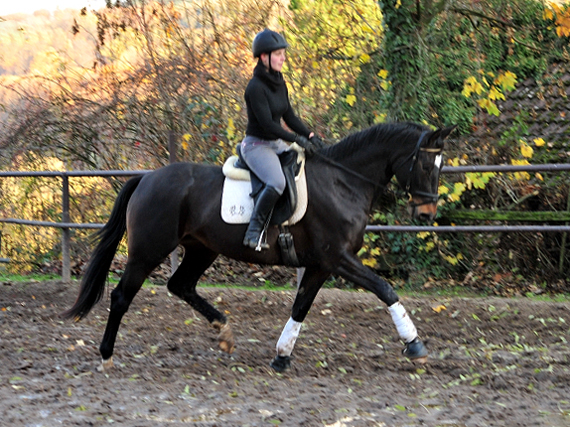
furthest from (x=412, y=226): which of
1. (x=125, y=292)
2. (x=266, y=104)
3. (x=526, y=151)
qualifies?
(x=125, y=292)

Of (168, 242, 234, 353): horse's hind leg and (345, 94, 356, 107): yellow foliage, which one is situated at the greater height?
(345, 94, 356, 107): yellow foliage

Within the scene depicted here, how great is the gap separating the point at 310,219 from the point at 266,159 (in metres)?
0.57

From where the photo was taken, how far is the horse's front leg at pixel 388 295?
4992 mm

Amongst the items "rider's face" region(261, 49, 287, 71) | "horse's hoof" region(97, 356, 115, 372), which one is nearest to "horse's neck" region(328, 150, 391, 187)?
"rider's face" region(261, 49, 287, 71)

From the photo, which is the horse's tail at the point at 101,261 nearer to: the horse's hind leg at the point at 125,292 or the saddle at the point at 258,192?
the horse's hind leg at the point at 125,292

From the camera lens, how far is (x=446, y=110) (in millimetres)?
9703

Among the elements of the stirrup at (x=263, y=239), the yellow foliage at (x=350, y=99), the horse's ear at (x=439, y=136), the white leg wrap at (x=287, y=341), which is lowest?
the white leg wrap at (x=287, y=341)

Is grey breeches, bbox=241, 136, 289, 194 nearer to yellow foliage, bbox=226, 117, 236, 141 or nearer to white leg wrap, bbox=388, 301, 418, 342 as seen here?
white leg wrap, bbox=388, 301, 418, 342

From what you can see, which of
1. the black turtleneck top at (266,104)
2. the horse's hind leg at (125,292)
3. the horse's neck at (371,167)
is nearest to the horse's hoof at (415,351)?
the horse's neck at (371,167)

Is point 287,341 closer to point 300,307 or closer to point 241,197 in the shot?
point 300,307

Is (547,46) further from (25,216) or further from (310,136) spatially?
(25,216)

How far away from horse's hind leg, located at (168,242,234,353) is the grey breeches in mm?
1023

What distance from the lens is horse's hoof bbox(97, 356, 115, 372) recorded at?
5.12 meters

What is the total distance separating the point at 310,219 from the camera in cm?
520
